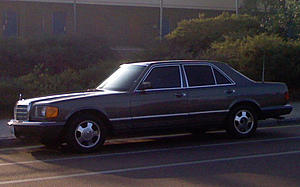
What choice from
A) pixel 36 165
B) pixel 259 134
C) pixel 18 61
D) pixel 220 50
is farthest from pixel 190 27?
pixel 36 165

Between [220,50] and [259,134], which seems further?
[220,50]

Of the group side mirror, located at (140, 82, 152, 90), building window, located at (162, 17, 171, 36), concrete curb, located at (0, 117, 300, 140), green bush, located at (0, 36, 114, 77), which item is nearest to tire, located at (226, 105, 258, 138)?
side mirror, located at (140, 82, 152, 90)

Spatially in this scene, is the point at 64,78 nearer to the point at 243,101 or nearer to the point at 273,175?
the point at 243,101

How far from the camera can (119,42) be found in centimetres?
3962

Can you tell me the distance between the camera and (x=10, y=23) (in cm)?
3716

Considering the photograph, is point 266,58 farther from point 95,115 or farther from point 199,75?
point 95,115

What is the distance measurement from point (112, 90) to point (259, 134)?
378 centimetres

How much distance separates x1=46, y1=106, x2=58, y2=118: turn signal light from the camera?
9680mm

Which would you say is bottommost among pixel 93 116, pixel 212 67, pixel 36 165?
pixel 36 165

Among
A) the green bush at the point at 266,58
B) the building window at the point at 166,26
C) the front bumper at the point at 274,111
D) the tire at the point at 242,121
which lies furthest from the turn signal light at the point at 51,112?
the building window at the point at 166,26

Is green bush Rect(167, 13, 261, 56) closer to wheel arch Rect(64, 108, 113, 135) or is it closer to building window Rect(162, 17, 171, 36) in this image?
wheel arch Rect(64, 108, 113, 135)

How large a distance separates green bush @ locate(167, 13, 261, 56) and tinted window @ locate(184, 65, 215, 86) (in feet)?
39.8

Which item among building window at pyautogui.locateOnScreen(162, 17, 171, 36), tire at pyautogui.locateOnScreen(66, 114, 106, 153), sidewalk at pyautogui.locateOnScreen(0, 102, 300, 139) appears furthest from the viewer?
building window at pyautogui.locateOnScreen(162, 17, 171, 36)

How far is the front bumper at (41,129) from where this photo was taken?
961cm
